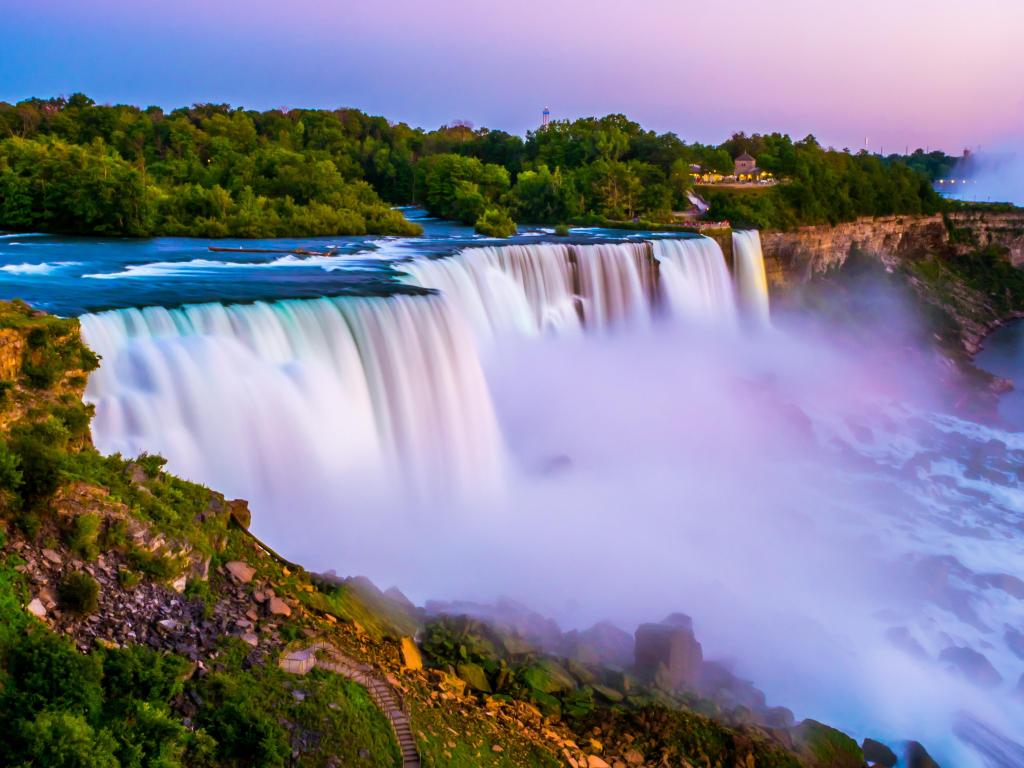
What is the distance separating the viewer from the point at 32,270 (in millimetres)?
22188

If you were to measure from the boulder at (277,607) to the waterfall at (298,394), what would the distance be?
4.38 metres

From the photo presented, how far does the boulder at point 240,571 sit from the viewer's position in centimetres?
940

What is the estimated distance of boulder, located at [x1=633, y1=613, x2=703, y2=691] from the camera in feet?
37.4

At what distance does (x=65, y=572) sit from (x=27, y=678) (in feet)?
4.74

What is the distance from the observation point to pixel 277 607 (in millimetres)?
9133

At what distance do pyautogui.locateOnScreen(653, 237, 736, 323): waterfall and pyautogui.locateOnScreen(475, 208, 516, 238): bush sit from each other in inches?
329

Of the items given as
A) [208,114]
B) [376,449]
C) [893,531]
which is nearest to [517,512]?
[376,449]

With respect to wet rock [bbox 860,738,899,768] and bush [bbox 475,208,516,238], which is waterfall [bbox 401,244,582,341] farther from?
wet rock [bbox 860,738,899,768]

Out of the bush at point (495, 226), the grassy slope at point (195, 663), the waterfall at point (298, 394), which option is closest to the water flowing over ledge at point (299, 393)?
the waterfall at point (298, 394)

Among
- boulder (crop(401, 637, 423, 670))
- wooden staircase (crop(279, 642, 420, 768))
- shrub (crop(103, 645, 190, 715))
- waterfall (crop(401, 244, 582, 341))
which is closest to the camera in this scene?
shrub (crop(103, 645, 190, 715))

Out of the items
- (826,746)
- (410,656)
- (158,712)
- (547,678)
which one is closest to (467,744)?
(410,656)

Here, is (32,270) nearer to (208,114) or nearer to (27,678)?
(27,678)

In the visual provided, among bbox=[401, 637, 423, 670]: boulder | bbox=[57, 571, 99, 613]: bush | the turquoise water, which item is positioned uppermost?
the turquoise water

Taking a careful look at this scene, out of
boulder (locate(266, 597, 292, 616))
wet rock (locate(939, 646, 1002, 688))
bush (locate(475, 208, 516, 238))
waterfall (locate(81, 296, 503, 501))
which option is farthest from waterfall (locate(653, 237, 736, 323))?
boulder (locate(266, 597, 292, 616))
